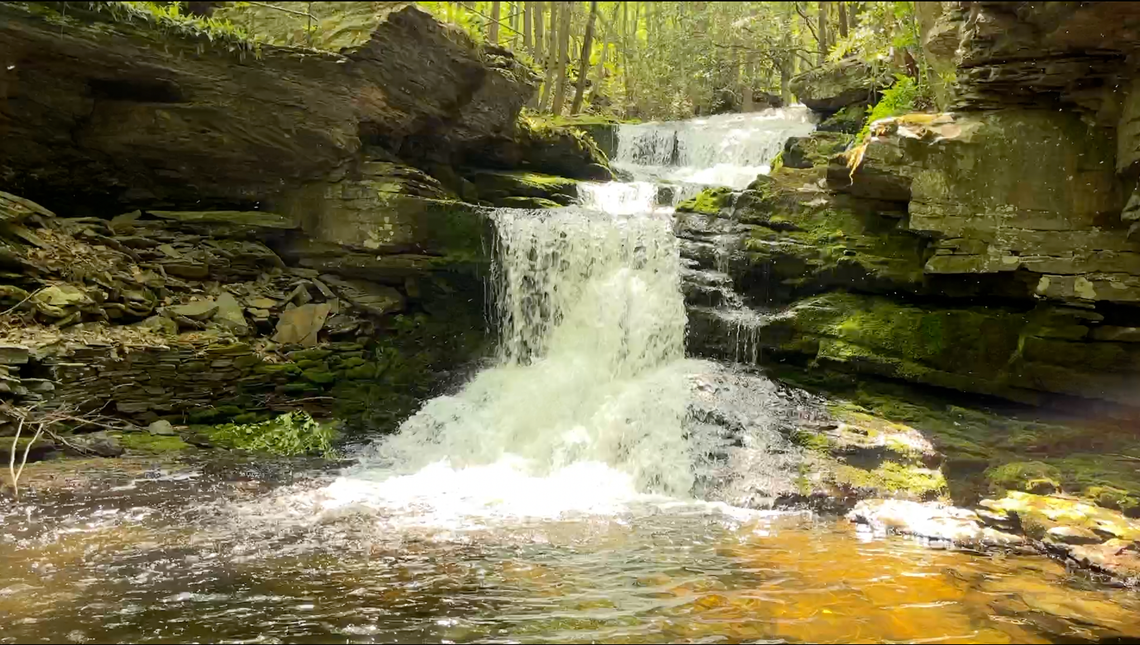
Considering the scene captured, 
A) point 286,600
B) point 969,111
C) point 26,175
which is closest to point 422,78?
point 26,175

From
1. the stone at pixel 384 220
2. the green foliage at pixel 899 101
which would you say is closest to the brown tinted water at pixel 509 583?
the stone at pixel 384 220

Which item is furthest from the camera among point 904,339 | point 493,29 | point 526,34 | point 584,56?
point 584,56

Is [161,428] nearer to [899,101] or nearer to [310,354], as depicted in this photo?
[310,354]

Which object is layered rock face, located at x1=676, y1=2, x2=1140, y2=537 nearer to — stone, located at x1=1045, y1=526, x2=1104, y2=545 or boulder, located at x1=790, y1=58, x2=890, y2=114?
stone, located at x1=1045, y1=526, x2=1104, y2=545

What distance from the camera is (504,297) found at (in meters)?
11.1

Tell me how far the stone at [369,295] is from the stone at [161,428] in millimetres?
3168

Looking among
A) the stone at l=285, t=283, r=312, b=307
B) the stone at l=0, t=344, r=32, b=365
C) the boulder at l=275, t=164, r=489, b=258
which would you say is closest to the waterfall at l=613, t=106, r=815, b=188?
the boulder at l=275, t=164, r=489, b=258

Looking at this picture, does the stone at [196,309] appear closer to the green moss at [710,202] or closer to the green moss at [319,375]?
the green moss at [319,375]

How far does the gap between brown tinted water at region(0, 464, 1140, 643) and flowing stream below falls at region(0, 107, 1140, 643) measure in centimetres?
2

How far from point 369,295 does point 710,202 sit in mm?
5778

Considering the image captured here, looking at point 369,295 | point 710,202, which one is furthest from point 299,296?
point 710,202

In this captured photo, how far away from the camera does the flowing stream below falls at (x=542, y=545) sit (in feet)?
13.6

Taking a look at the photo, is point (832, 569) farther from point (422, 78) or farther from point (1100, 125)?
point (422, 78)

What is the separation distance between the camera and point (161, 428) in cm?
888
